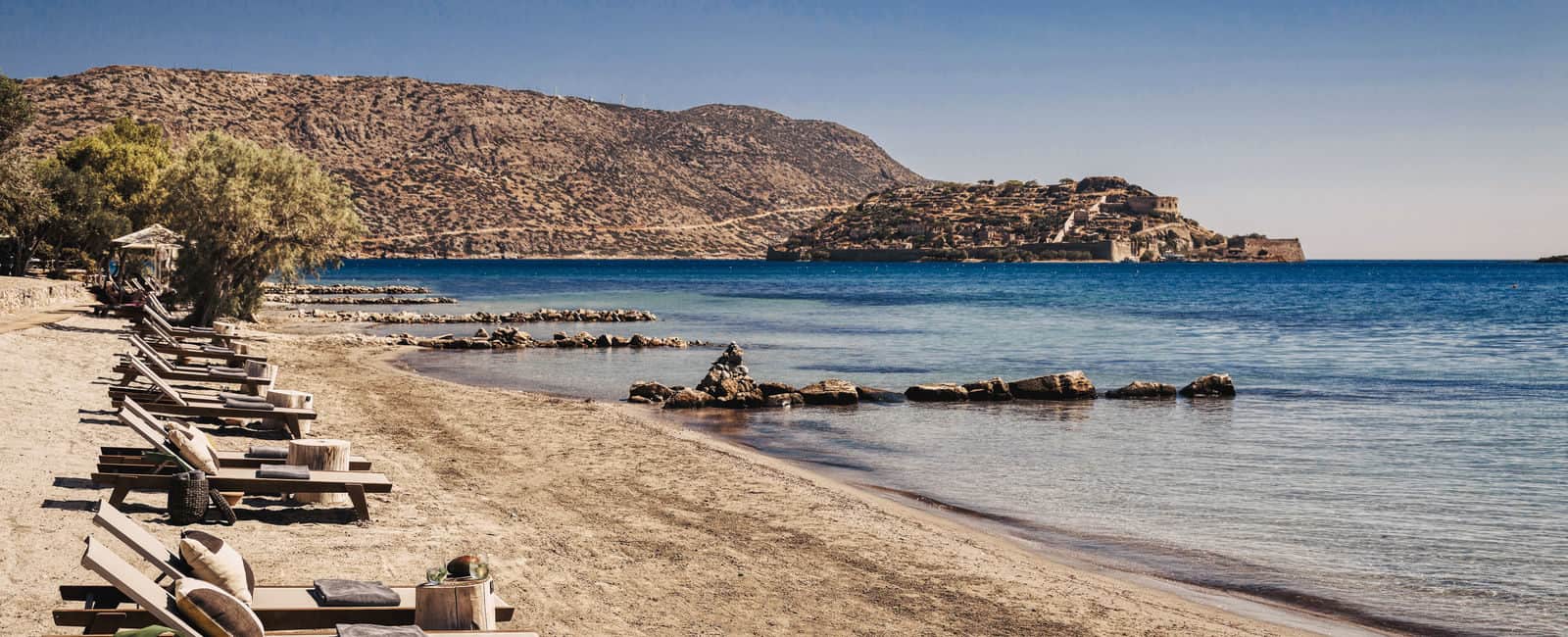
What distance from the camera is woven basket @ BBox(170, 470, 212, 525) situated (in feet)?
30.5

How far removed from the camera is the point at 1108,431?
19.5 m

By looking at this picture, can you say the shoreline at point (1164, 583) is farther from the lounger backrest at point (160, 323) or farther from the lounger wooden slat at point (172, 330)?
the lounger backrest at point (160, 323)

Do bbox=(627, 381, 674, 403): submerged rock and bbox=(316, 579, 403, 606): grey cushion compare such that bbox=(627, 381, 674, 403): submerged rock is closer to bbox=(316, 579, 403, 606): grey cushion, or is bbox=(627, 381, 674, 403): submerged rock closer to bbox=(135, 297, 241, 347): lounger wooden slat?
bbox=(135, 297, 241, 347): lounger wooden slat

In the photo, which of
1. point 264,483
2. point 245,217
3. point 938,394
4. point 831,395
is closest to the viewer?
point 264,483

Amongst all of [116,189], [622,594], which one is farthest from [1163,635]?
[116,189]

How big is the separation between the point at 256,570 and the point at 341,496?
293 cm

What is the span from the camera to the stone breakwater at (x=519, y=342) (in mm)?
35656

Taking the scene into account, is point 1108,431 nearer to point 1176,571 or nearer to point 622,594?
point 1176,571

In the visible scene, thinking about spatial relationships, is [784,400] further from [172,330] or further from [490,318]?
[490,318]

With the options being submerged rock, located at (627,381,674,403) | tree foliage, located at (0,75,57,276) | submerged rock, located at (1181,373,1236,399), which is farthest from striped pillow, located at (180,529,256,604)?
tree foliage, located at (0,75,57,276)

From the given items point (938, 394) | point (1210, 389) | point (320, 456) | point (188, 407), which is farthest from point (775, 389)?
point (320, 456)

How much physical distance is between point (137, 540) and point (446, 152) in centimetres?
16893

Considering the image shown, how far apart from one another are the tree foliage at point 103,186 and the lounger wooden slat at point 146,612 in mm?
44804

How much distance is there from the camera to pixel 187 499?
30.5ft
